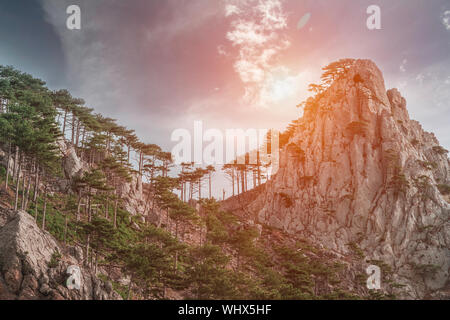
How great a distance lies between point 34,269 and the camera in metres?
18.1

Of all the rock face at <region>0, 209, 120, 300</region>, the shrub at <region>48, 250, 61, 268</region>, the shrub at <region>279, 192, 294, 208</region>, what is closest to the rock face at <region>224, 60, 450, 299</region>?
the shrub at <region>279, 192, 294, 208</region>

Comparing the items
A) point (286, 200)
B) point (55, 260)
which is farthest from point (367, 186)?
point (55, 260)

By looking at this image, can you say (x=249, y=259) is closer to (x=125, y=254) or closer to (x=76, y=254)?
(x=125, y=254)

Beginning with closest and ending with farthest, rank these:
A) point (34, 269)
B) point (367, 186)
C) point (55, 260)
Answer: point (34, 269) < point (55, 260) < point (367, 186)

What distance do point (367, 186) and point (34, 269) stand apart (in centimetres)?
5370

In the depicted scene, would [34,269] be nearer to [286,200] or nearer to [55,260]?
[55,260]

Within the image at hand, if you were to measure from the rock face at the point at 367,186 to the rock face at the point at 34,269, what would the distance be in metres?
41.3

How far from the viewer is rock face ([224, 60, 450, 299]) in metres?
45.8

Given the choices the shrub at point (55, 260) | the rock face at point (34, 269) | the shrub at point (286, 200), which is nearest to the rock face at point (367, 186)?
the shrub at point (286, 200)

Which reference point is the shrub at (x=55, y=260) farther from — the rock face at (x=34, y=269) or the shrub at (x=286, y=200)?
the shrub at (x=286, y=200)

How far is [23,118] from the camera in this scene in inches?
1372

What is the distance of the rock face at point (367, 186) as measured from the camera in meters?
45.8

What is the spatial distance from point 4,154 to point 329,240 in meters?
53.1

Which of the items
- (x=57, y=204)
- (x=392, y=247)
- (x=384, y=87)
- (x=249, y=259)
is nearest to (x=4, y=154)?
(x=57, y=204)
